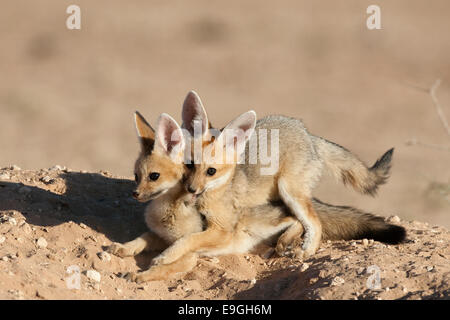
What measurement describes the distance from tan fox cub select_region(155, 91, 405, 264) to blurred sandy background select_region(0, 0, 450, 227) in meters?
4.84

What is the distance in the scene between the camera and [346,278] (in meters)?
6.02

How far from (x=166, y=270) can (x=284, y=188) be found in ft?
5.31

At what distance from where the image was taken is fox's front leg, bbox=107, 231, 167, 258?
6.83 m

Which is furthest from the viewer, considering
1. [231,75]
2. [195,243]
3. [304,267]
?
[231,75]

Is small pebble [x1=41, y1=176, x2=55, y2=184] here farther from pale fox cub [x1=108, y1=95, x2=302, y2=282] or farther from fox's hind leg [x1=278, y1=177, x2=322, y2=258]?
fox's hind leg [x1=278, y1=177, x2=322, y2=258]

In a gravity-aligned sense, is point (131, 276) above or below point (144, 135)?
below

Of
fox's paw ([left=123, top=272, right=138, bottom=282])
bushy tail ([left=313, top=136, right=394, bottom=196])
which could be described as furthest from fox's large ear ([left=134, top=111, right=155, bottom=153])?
bushy tail ([left=313, top=136, right=394, bottom=196])

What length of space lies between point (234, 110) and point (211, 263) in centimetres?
1260

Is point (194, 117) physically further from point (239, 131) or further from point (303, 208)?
point (303, 208)

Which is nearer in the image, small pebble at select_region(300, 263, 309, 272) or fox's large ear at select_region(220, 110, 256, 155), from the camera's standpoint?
small pebble at select_region(300, 263, 309, 272)

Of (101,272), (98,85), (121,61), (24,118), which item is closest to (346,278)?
(101,272)

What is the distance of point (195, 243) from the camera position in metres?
6.81

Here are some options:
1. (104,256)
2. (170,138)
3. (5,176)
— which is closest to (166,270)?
(104,256)

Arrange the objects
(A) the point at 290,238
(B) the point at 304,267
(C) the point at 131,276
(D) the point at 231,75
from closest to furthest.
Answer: (C) the point at 131,276, (B) the point at 304,267, (A) the point at 290,238, (D) the point at 231,75
